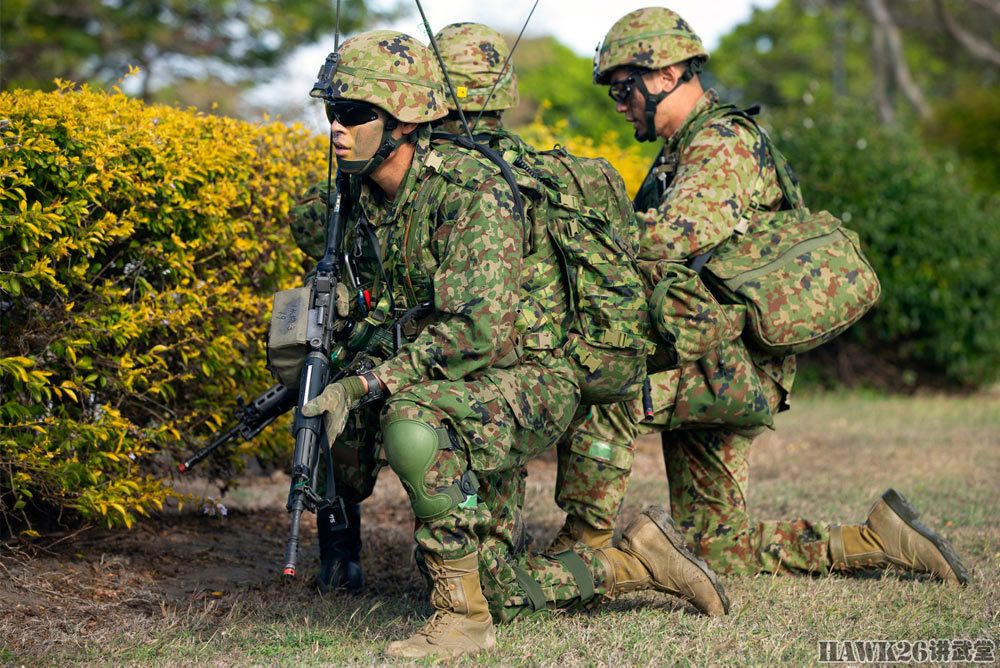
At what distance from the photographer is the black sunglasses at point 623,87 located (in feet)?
16.5

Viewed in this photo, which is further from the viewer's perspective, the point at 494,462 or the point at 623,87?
the point at 623,87

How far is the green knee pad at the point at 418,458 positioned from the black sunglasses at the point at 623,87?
2070 mm

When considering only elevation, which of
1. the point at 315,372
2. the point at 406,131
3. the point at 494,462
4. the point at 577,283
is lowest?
the point at 494,462

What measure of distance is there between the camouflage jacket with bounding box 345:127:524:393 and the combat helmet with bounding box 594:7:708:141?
1.20 meters

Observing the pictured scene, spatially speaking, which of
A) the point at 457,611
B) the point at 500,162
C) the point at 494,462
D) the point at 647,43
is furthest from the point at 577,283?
the point at 647,43

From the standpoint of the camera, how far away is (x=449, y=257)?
3.81m

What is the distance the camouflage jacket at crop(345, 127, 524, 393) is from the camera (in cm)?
376

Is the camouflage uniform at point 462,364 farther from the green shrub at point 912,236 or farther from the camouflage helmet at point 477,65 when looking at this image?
the green shrub at point 912,236

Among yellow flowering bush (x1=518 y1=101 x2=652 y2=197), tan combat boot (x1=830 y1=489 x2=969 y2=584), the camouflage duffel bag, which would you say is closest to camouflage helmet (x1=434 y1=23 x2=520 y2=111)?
the camouflage duffel bag

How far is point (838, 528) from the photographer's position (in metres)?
5.02

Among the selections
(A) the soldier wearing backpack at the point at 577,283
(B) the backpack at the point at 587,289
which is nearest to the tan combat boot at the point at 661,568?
(A) the soldier wearing backpack at the point at 577,283

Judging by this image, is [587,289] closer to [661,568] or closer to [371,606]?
[661,568]

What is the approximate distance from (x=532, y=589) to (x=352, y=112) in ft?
5.90

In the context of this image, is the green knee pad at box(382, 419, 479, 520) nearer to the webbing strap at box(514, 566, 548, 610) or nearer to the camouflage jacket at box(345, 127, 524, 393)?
the camouflage jacket at box(345, 127, 524, 393)
